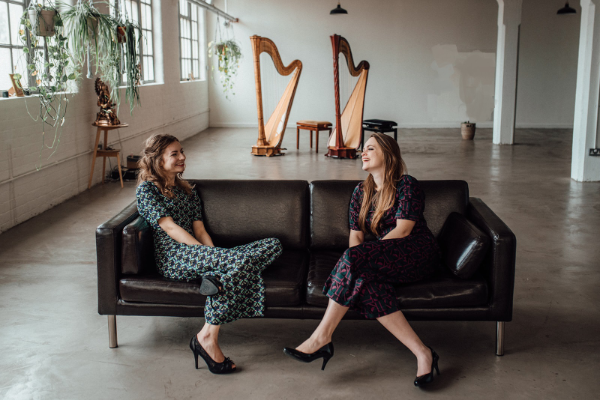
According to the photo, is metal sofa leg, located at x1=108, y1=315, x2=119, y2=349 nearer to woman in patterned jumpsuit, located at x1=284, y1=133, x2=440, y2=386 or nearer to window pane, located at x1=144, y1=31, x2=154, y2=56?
woman in patterned jumpsuit, located at x1=284, y1=133, x2=440, y2=386

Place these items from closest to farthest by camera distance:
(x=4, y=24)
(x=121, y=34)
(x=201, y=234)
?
(x=201, y=234)
(x=4, y=24)
(x=121, y=34)

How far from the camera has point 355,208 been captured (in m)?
2.93

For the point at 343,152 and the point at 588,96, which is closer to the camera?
the point at 588,96

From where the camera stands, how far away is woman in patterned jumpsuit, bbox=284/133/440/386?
2551mm

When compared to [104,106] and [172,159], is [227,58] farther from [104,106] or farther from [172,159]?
[172,159]

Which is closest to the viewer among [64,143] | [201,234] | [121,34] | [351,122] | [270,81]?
[201,234]

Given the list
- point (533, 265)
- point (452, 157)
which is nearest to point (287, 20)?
point (452, 157)

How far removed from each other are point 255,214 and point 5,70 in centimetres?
342

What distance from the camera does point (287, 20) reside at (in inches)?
531

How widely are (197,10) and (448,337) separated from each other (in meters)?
11.7

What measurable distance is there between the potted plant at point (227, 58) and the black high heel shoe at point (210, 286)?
10309mm

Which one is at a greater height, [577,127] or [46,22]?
[46,22]

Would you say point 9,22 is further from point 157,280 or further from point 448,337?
point 448,337

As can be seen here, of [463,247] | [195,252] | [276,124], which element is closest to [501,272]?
[463,247]
